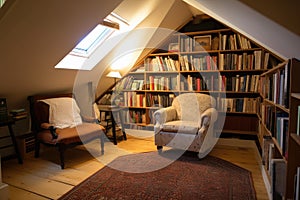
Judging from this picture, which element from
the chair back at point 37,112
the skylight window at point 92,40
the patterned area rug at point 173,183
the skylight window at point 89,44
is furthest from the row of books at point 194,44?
the chair back at point 37,112

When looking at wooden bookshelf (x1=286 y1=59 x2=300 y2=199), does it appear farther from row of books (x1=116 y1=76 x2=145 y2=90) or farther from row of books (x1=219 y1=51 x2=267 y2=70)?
row of books (x1=116 y1=76 x2=145 y2=90)

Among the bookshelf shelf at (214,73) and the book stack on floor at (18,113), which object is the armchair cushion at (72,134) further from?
the bookshelf shelf at (214,73)

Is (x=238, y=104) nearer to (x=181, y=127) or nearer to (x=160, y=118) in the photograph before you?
(x=181, y=127)

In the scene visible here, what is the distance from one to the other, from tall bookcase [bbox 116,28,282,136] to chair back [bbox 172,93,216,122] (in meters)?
0.24

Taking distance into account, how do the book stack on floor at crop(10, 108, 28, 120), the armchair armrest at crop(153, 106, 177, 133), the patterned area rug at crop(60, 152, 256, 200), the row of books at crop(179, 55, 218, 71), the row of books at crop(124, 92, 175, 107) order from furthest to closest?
the row of books at crop(124, 92, 175, 107) < the row of books at crop(179, 55, 218, 71) < the armchair armrest at crop(153, 106, 177, 133) < the book stack on floor at crop(10, 108, 28, 120) < the patterned area rug at crop(60, 152, 256, 200)

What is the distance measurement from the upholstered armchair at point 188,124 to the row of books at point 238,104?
160 millimetres

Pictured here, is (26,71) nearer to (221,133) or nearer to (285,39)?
(285,39)

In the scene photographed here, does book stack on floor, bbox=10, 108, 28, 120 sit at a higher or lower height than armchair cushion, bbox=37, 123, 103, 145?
higher

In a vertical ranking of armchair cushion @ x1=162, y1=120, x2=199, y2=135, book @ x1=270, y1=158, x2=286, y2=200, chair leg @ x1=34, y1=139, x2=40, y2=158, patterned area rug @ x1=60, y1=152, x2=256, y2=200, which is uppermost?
armchair cushion @ x1=162, y1=120, x2=199, y2=135

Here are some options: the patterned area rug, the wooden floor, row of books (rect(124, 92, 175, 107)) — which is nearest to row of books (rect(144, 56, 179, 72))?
row of books (rect(124, 92, 175, 107))

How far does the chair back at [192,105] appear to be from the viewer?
10.6ft

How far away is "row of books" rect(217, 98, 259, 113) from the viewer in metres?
3.22

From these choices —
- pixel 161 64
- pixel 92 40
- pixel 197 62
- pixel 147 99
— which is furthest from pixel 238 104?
pixel 92 40

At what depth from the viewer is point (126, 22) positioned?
2941 millimetres
